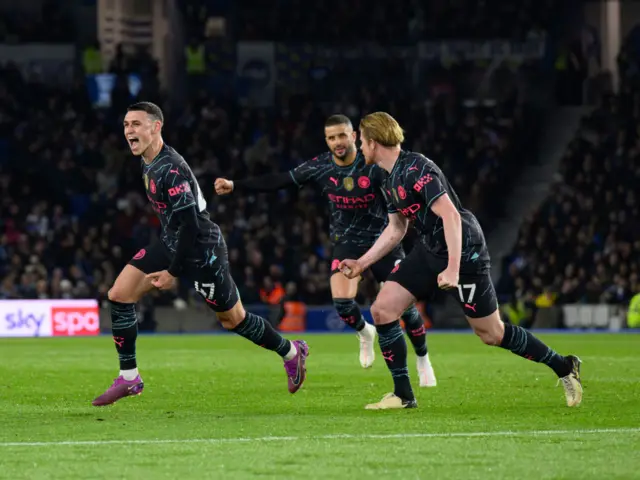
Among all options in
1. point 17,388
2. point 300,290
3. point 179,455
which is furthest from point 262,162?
point 179,455

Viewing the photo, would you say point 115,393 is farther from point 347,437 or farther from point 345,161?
point 345,161

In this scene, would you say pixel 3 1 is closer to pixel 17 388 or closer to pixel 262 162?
pixel 262 162

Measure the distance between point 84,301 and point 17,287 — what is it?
5.71ft

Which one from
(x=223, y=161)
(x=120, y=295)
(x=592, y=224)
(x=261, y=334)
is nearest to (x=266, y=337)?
(x=261, y=334)

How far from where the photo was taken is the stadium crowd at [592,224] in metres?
31.3

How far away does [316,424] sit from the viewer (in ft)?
32.6

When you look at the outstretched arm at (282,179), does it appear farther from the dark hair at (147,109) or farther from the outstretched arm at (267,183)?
the dark hair at (147,109)

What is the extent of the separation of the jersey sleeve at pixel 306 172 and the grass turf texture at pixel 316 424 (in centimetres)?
201

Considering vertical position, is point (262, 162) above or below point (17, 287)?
above

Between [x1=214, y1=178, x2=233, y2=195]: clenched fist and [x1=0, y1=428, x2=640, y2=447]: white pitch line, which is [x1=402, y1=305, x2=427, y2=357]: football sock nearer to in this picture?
[x1=214, y1=178, x2=233, y2=195]: clenched fist

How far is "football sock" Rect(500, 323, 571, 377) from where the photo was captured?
422 inches

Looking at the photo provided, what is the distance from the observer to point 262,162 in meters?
34.0

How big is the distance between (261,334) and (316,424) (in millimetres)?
2192

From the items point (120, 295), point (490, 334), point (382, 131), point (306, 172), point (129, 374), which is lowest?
point (129, 374)
